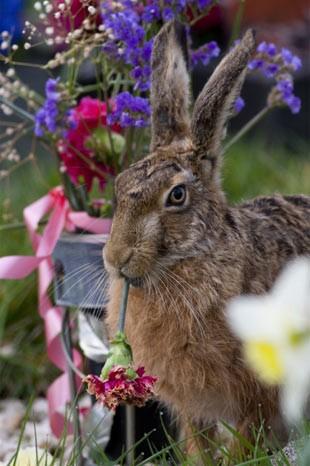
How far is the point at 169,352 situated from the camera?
7.48 ft

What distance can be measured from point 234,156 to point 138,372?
302 cm

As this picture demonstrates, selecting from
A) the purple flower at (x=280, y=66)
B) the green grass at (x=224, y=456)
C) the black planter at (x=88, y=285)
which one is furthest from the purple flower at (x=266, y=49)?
the green grass at (x=224, y=456)

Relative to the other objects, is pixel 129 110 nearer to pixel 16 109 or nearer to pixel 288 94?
pixel 16 109

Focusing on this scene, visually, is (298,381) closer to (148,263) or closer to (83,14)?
(148,263)

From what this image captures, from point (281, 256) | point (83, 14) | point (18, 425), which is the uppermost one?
point (83, 14)

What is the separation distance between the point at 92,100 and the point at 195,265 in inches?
31.7

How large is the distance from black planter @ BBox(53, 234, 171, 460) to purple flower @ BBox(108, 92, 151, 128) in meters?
0.30

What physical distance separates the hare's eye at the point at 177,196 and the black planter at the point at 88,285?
13.4 inches

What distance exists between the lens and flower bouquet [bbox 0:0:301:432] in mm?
2588

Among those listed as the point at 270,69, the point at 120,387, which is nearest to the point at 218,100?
the point at 270,69

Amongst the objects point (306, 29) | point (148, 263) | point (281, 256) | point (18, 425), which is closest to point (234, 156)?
point (18, 425)

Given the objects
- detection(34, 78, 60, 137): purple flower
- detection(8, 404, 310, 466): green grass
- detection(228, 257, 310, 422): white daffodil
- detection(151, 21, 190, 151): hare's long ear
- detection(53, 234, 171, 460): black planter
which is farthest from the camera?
detection(34, 78, 60, 137): purple flower

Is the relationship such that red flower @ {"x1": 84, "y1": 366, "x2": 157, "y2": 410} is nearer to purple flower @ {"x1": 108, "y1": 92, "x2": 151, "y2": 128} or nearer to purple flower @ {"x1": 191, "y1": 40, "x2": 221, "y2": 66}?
purple flower @ {"x1": 108, "y1": 92, "x2": 151, "y2": 128}

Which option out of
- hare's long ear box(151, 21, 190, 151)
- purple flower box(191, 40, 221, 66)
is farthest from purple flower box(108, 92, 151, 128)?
purple flower box(191, 40, 221, 66)
